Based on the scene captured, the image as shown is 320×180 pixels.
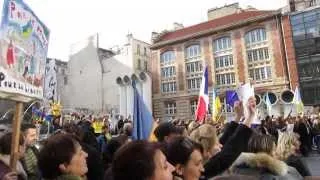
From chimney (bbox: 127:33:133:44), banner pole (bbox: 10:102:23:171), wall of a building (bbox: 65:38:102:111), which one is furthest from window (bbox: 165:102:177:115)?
banner pole (bbox: 10:102:23:171)

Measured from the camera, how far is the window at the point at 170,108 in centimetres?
4562

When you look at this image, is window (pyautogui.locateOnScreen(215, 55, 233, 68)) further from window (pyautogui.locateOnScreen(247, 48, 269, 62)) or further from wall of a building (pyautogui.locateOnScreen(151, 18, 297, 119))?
window (pyautogui.locateOnScreen(247, 48, 269, 62))

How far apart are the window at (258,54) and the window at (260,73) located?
1.07 metres

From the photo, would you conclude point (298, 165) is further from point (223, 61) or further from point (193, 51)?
point (193, 51)

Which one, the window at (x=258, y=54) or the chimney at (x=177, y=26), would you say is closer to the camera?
the window at (x=258, y=54)

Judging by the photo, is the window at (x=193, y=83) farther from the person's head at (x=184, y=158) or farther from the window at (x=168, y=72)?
the person's head at (x=184, y=158)

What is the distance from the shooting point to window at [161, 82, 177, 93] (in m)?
46.2

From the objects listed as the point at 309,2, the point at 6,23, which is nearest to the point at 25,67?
the point at 6,23

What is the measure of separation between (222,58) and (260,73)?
16.3 ft

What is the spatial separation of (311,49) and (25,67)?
3636cm

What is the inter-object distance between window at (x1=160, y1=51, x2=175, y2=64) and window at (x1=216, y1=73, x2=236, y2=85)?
22.4 feet

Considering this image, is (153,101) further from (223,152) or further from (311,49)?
(223,152)

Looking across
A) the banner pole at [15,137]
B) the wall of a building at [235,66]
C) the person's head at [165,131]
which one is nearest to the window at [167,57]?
the wall of a building at [235,66]

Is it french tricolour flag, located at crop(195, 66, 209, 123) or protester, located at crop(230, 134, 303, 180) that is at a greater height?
french tricolour flag, located at crop(195, 66, 209, 123)
